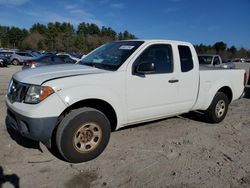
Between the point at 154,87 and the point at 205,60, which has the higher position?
the point at 205,60

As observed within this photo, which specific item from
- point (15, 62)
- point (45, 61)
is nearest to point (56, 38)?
point (15, 62)

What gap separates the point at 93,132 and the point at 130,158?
73 cm

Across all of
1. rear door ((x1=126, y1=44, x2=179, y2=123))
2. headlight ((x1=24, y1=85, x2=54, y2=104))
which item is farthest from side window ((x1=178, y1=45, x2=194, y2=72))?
headlight ((x1=24, y1=85, x2=54, y2=104))

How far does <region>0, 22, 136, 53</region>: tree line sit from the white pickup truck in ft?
257

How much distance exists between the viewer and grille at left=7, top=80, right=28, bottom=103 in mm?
3691

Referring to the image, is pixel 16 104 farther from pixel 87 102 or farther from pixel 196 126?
pixel 196 126

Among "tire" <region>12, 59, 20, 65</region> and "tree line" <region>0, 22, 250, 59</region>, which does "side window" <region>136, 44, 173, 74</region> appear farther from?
"tree line" <region>0, 22, 250, 59</region>

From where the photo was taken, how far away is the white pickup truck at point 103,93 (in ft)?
11.7

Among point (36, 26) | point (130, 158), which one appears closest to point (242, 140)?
point (130, 158)

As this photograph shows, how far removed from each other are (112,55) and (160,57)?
2.93 feet

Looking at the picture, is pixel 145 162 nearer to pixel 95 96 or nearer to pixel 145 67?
pixel 95 96

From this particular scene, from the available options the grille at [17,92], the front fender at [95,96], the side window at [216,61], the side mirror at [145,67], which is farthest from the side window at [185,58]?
the side window at [216,61]

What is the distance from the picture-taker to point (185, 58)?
207 inches

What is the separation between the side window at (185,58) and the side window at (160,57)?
0.30 metres
